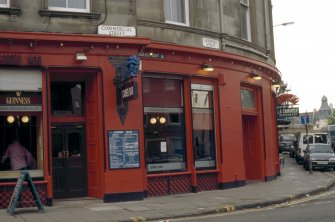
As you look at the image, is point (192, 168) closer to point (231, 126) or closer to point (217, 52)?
point (231, 126)

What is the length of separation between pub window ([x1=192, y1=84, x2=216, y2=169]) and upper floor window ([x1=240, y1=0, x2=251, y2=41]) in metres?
4.03

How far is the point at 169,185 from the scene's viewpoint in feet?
56.1

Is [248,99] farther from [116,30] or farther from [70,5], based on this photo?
[70,5]

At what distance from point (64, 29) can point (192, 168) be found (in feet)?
20.7

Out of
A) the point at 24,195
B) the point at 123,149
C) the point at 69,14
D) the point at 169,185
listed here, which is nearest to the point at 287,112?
the point at 169,185

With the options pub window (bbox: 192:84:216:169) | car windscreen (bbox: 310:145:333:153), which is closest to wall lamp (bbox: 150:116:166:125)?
pub window (bbox: 192:84:216:169)

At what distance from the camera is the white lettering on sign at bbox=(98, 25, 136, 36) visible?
15.9m

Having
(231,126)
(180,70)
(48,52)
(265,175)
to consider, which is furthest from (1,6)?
(265,175)

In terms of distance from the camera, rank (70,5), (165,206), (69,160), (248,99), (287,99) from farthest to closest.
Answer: (287,99), (248,99), (69,160), (70,5), (165,206)

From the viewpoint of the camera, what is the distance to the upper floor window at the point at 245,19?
21.8 m

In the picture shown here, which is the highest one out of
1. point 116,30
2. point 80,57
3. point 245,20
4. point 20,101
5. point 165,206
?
point 245,20

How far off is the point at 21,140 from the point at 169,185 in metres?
5.00

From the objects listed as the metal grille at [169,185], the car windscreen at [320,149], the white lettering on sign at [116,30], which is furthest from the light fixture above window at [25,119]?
the car windscreen at [320,149]

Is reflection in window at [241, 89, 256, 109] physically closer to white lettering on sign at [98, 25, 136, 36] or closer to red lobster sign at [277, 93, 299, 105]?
white lettering on sign at [98, 25, 136, 36]
